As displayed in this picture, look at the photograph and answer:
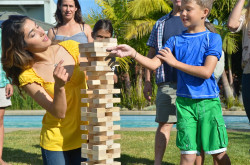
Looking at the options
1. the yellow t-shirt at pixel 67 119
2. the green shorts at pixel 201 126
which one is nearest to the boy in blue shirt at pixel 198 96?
the green shorts at pixel 201 126

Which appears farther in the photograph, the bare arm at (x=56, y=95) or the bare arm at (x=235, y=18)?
the bare arm at (x=235, y=18)

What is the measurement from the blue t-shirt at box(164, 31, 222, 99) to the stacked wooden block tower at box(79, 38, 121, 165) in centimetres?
85

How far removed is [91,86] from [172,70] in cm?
188

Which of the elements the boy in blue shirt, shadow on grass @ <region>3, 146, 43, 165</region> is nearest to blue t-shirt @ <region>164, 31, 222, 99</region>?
the boy in blue shirt

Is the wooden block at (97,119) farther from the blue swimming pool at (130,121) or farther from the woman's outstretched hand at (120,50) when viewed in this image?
the blue swimming pool at (130,121)

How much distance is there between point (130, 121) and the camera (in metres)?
13.4

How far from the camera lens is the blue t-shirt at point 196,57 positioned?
11.0 ft

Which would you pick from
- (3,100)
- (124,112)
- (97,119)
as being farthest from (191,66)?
(124,112)

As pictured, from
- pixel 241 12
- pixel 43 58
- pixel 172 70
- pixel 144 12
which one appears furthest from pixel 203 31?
pixel 144 12

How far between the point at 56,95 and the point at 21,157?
3699mm

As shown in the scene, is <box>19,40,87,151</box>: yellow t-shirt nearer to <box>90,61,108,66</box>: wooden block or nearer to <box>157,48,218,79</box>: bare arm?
Answer: <box>90,61,108,66</box>: wooden block

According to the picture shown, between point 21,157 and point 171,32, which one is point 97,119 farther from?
point 21,157

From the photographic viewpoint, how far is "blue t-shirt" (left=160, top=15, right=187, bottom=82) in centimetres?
446

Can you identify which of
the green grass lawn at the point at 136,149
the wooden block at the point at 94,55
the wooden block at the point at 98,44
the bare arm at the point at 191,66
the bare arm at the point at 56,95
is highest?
the wooden block at the point at 98,44
